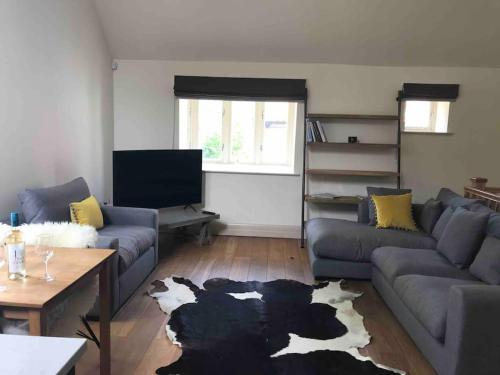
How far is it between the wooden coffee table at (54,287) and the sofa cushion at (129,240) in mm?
910

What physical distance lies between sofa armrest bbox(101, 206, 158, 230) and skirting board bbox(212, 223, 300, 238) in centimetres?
152

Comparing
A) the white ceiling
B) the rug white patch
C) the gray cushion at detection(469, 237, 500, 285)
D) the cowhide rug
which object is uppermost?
the white ceiling

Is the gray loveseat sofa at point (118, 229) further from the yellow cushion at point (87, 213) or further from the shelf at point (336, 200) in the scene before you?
the shelf at point (336, 200)

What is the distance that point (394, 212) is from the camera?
163 inches

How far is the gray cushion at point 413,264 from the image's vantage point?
298 centimetres

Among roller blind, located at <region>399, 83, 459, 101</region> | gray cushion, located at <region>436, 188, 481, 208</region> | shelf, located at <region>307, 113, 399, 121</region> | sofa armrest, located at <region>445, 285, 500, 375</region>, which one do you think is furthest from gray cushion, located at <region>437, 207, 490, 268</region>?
roller blind, located at <region>399, 83, 459, 101</region>

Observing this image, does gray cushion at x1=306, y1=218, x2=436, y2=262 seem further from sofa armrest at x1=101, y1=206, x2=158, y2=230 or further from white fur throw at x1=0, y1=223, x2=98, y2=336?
white fur throw at x1=0, y1=223, x2=98, y2=336

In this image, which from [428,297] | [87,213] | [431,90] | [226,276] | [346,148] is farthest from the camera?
[346,148]

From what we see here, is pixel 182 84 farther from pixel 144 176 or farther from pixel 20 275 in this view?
pixel 20 275

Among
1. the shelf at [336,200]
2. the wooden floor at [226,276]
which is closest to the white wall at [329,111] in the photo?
the shelf at [336,200]

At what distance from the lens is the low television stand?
4.49 metres

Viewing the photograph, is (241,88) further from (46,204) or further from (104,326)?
(104,326)

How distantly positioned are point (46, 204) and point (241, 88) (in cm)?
268

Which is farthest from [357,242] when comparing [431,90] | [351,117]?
[431,90]
